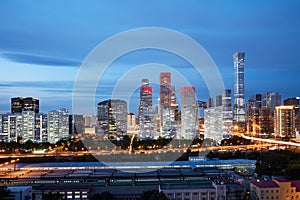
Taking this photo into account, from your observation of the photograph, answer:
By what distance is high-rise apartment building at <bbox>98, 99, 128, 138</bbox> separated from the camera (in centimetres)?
1967

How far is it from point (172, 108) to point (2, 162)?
12635 millimetres

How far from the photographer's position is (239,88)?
29734 millimetres

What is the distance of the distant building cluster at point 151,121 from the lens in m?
18.9

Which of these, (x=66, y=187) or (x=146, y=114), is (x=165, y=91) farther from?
(x=66, y=187)

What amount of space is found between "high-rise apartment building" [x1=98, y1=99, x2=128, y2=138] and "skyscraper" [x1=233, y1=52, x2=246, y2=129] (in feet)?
36.3

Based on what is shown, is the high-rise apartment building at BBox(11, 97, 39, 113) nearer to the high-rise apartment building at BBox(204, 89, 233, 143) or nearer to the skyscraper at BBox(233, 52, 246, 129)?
the high-rise apartment building at BBox(204, 89, 233, 143)

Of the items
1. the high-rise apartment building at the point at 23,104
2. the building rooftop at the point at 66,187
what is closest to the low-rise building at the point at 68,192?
the building rooftop at the point at 66,187

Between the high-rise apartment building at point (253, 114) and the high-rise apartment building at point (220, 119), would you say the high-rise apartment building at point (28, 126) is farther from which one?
the high-rise apartment building at point (253, 114)

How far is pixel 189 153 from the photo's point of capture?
1244cm

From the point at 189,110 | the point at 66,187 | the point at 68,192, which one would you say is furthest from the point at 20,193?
the point at 189,110

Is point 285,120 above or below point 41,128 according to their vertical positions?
above

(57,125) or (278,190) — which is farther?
(57,125)

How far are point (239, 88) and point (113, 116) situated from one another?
41.8ft

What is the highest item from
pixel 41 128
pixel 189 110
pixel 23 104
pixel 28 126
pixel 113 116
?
pixel 23 104
